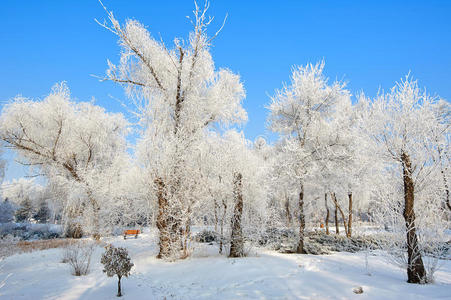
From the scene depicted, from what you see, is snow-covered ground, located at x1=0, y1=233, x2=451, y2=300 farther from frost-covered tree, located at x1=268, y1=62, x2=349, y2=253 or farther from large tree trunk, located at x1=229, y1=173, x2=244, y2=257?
frost-covered tree, located at x1=268, y1=62, x2=349, y2=253

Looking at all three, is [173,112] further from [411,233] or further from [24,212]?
[24,212]

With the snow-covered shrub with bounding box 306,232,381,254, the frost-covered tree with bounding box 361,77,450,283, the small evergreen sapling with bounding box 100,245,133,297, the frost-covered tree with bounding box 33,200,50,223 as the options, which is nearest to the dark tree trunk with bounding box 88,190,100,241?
the small evergreen sapling with bounding box 100,245,133,297

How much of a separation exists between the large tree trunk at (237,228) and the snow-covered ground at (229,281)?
0.94m

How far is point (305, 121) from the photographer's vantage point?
35.0ft

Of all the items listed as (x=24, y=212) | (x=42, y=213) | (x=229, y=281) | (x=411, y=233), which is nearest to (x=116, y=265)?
(x=229, y=281)

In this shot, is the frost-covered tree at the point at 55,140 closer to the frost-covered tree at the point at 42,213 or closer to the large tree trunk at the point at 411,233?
the large tree trunk at the point at 411,233

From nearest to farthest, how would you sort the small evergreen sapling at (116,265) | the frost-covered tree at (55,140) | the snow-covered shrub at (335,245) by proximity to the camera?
the small evergreen sapling at (116,265) → the snow-covered shrub at (335,245) → the frost-covered tree at (55,140)

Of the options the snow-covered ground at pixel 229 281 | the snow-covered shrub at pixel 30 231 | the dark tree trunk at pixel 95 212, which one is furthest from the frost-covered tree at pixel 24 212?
the snow-covered ground at pixel 229 281

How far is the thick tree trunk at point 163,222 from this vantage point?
886cm

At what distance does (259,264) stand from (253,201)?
2797mm

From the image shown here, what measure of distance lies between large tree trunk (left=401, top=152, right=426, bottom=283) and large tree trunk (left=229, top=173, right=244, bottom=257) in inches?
193

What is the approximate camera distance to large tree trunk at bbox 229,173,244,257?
895 cm

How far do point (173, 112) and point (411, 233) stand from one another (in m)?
8.58

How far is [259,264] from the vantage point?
746 cm
